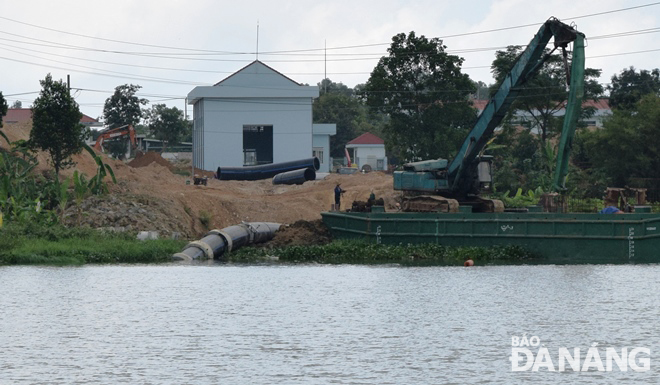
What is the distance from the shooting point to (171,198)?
155ft

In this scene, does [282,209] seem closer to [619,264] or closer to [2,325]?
[619,264]

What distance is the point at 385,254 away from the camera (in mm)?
37781

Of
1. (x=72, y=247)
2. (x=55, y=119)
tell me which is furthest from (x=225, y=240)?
(x=55, y=119)

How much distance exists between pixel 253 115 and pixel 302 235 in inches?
1936

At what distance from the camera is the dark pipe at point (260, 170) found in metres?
75.8

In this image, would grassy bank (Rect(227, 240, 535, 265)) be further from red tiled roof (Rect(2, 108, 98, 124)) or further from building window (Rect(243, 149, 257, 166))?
red tiled roof (Rect(2, 108, 98, 124))

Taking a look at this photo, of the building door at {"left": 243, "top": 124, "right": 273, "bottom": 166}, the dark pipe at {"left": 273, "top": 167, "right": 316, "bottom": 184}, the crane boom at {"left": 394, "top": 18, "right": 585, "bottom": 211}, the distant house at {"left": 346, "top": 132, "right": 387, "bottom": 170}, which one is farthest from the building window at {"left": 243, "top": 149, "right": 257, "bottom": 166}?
the crane boom at {"left": 394, "top": 18, "right": 585, "bottom": 211}

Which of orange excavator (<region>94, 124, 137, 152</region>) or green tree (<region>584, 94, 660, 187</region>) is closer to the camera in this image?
green tree (<region>584, 94, 660, 187</region>)

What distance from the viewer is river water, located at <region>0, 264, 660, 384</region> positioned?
1828 cm

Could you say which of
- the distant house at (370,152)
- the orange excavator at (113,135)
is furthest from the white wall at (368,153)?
the orange excavator at (113,135)

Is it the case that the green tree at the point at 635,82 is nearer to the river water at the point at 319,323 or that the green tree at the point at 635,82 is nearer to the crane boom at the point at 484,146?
the crane boom at the point at 484,146

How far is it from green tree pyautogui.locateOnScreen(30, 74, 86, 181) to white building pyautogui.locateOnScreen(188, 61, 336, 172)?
37.7 m

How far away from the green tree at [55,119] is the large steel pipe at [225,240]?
1280 centimetres

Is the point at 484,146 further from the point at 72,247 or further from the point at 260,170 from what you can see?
the point at 260,170
